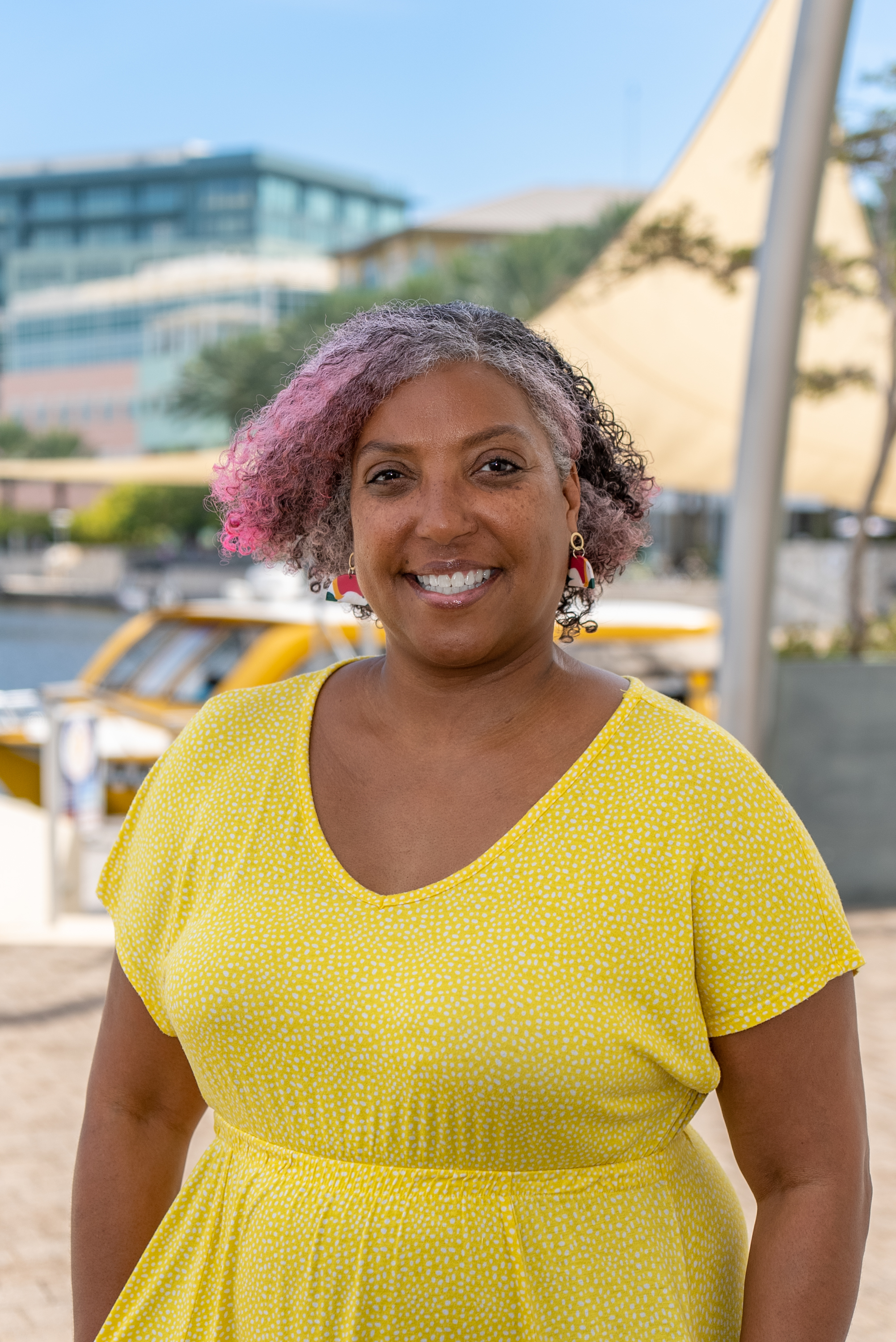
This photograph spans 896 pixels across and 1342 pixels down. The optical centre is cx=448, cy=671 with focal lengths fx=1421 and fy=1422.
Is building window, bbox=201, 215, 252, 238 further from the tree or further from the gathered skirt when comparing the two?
the gathered skirt

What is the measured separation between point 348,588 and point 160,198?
12955 centimetres

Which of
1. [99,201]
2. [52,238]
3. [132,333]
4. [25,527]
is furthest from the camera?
[52,238]

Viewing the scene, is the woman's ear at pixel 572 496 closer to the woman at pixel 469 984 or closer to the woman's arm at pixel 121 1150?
the woman at pixel 469 984

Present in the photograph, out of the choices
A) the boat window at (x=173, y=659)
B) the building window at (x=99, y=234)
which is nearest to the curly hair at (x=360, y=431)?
the boat window at (x=173, y=659)

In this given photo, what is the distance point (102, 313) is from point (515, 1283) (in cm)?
11011

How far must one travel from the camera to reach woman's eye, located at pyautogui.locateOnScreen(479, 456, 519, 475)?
1.50 m

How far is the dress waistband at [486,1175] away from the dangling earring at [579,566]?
0.64m

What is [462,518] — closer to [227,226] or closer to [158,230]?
[227,226]

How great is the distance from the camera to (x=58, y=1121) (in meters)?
4.44

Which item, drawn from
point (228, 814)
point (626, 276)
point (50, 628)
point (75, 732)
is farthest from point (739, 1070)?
point (50, 628)

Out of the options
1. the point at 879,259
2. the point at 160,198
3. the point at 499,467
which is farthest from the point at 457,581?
the point at 160,198

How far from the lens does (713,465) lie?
631 inches

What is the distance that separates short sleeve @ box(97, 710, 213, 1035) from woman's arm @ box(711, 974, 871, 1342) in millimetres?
592

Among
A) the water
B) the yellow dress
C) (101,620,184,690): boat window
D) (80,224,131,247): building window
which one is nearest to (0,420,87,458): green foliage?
the water
